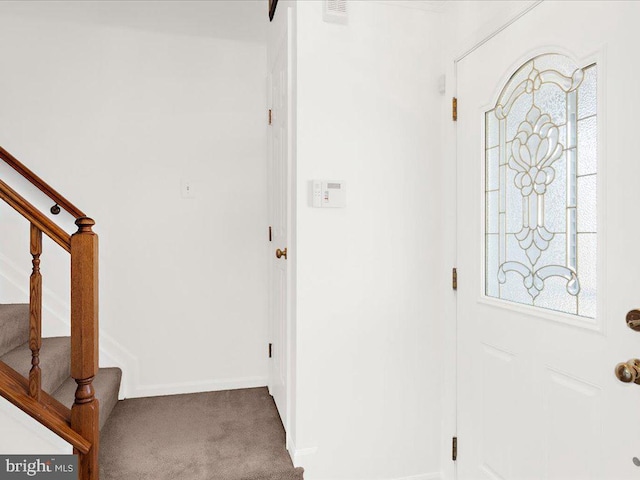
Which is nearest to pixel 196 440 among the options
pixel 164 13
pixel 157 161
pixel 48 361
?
pixel 48 361

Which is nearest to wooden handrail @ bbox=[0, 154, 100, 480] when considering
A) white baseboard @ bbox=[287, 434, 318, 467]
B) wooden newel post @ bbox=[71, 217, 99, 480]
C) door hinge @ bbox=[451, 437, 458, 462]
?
wooden newel post @ bbox=[71, 217, 99, 480]

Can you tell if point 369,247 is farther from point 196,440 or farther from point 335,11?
point 196,440

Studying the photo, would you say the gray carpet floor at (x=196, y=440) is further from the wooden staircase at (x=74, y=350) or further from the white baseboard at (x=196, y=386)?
the wooden staircase at (x=74, y=350)

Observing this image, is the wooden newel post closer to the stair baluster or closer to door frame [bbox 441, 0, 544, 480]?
the stair baluster

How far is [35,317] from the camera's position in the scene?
1.64 meters

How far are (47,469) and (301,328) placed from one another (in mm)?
1169

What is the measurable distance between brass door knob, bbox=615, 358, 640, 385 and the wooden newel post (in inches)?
75.2

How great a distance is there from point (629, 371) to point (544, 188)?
65cm

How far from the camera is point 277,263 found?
8.01ft

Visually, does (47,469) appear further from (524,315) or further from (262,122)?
(262,122)

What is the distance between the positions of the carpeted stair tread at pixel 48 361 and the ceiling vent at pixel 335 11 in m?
2.23

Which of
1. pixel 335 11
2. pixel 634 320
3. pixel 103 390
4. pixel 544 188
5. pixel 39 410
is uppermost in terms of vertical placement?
pixel 335 11

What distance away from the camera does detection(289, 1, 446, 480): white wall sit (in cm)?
184

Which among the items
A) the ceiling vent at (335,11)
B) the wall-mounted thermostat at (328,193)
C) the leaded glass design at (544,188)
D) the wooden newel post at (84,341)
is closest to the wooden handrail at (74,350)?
the wooden newel post at (84,341)
